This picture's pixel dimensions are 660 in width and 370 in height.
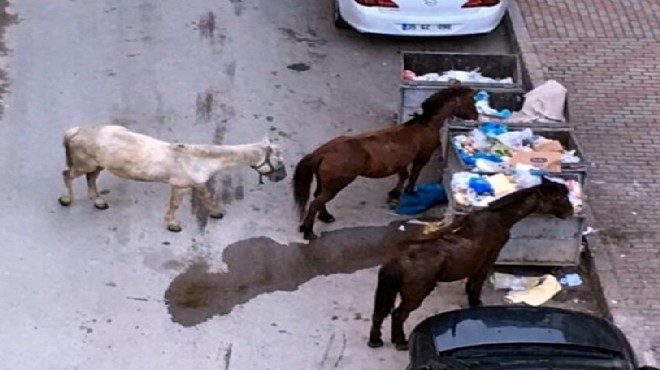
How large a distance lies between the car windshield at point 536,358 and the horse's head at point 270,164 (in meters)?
4.03

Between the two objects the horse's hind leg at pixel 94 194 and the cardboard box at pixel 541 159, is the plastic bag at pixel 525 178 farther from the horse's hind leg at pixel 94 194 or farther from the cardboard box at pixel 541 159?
the horse's hind leg at pixel 94 194

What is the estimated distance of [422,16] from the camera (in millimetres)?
16312

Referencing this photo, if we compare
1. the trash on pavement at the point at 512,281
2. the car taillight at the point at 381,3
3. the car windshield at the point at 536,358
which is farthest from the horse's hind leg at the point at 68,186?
the car windshield at the point at 536,358

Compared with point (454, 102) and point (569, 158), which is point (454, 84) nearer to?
point (454, 102)

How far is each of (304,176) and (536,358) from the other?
3.89 m

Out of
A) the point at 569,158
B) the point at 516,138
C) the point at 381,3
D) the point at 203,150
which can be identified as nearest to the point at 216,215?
the point at 203,150

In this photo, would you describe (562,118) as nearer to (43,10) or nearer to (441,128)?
(441,128)

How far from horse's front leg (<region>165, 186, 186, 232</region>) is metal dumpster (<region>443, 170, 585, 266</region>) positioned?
264cm

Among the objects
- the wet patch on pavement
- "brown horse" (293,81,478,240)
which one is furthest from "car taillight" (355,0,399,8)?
"brown horse" (293,81,478,240)

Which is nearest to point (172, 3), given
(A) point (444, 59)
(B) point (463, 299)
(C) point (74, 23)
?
(C) point (74, 23)

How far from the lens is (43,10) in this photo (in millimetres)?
17312

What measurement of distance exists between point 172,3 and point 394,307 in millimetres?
7679

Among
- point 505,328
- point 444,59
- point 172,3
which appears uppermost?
point 505,328

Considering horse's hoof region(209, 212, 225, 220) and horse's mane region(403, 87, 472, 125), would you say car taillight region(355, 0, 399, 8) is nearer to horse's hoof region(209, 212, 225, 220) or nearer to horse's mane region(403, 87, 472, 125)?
horse's mane region(403, 87, 472, 125)
